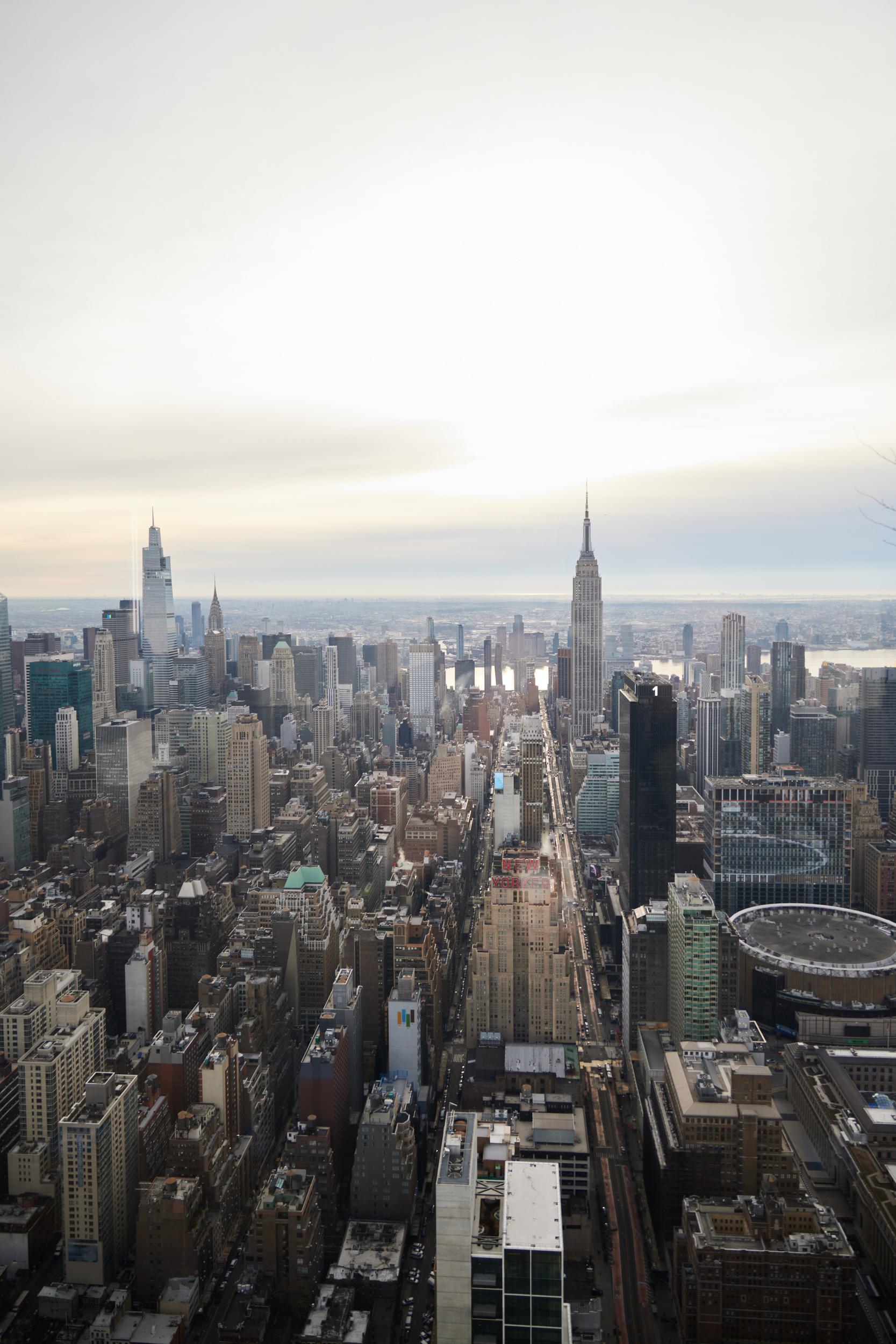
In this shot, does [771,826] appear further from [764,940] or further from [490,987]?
[490,987]

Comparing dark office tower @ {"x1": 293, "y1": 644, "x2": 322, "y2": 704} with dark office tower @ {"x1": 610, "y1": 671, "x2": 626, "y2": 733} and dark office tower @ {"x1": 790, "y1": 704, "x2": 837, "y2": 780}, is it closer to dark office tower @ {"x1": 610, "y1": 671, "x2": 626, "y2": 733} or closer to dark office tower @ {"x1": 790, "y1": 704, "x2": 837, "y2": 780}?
dark office tower @ {"x1": 610, "y1": 671, "x2": 626, "y2": 733}

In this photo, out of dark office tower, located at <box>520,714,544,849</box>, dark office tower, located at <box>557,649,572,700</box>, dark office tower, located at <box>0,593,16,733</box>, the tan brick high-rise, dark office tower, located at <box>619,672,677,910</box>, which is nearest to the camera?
dark office tower, located at <box>0,593,16,733</box>

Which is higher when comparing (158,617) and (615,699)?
(158,617)

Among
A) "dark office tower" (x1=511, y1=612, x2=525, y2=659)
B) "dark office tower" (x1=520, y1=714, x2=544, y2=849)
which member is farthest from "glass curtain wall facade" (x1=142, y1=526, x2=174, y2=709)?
"dark office tower" (x1=511, y1=612, x2=525, y2=659)

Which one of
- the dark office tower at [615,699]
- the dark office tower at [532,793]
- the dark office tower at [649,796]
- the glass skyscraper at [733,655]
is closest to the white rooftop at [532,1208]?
the dark office tower at [649,796]

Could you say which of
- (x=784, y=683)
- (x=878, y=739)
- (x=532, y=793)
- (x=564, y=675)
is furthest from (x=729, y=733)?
(x=564, y=675)

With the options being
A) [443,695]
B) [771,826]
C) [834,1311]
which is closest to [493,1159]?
[834,1311]

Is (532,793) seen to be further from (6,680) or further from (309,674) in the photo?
(6,680)
